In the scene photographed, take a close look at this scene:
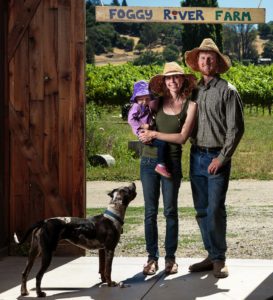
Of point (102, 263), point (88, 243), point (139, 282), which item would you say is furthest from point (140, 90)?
point (139, 282)

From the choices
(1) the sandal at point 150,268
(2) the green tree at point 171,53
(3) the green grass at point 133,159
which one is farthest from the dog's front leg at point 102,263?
(2) the green tree at point 171,53

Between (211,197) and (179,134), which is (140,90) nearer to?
(179,134)

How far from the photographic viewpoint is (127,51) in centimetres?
9719

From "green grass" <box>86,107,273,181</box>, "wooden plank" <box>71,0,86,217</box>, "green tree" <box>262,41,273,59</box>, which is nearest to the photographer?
"wooden plank" <box>71,0,86,217</box>

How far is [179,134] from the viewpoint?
18.9ft

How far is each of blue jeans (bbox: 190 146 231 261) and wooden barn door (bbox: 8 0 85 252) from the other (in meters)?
1.31

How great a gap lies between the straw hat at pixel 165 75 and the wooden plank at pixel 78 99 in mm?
1050

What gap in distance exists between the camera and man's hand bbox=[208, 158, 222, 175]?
5652mm

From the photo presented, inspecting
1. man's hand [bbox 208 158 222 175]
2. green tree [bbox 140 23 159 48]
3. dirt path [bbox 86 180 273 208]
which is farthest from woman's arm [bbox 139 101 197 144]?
green tree [bbox 140 23 159 48]

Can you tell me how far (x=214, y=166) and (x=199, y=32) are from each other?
39948 millimetres

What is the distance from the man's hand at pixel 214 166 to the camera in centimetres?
565

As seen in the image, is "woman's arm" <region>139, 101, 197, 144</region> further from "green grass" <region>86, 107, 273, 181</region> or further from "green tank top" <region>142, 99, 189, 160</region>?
"green grass" <region>86, 107, 273, 181</region>

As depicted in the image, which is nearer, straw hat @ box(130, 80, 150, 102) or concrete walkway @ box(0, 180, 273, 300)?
concrete walkway @ box(0, 180, 273, 300)

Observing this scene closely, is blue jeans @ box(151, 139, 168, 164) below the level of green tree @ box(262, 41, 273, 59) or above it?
below
